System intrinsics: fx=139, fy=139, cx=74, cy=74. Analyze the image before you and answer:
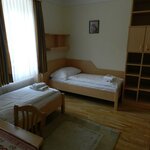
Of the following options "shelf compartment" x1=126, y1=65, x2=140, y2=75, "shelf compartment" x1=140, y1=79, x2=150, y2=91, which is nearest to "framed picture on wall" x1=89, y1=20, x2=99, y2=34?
"shelf compartment" x1=126, y1=65, x2=140, y2=75

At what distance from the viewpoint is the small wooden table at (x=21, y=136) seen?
1.02 metres

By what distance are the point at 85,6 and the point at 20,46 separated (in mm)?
2155

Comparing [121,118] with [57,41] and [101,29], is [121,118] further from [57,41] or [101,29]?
[57,41]

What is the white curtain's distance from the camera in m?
2.60

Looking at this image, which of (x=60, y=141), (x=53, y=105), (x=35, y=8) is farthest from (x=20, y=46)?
(x=60, y=141)

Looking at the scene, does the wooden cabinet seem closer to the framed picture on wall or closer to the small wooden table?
the framed picture on wall

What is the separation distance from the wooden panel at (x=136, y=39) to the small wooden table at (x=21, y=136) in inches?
102

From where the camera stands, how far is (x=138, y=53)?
10.7 ft

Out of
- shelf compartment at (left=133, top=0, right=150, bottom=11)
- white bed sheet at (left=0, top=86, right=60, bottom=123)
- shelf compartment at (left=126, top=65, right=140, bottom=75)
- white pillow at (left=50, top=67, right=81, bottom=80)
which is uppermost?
shelf compartment at (left=133, top=0, right=150, bottom=11)

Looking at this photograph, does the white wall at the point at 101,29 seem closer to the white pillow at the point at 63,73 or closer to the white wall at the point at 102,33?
the white wall at the point at 102,33

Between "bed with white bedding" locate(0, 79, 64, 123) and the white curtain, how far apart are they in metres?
0.37

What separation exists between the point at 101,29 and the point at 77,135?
275 centimetres

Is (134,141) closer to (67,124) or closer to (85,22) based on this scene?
(67,124)

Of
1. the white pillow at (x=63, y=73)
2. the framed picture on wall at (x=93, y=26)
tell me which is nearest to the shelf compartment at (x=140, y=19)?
the framed picture on wall at (x=93, y=26)
